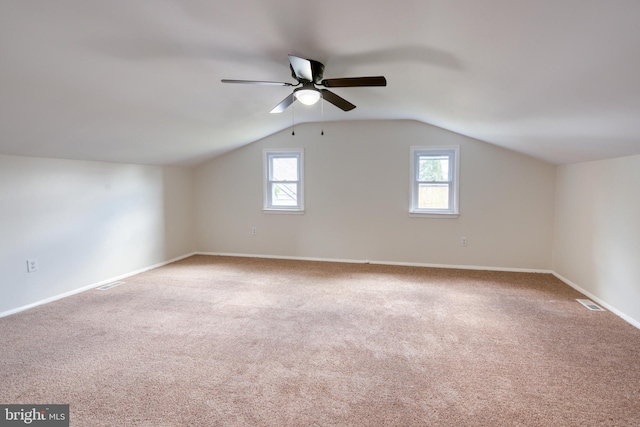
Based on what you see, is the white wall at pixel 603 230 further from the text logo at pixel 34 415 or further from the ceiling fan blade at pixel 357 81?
the text logo at pixel 34 415

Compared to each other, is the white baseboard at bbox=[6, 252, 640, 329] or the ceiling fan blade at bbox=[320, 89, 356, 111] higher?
the ceiling fan blade at bbox=[320, 89, 356, 111]

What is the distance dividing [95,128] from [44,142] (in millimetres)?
472

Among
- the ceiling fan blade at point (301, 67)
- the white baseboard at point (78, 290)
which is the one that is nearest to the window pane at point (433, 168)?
the ceiling fan blade at point (301, 67)

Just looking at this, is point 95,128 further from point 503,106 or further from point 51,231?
point 503,106

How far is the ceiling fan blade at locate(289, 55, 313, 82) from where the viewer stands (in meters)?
2.18

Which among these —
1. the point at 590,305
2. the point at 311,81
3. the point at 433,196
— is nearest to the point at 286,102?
the point at 311,81

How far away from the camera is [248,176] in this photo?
564 centimetres

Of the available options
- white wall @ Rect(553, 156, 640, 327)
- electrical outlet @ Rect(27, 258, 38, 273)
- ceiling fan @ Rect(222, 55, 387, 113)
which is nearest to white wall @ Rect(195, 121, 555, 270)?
white wall @ Rect(553, 156, 640, 327)

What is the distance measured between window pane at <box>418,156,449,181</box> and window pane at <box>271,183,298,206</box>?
206 cm

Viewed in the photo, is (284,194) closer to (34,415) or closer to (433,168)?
(433,168)

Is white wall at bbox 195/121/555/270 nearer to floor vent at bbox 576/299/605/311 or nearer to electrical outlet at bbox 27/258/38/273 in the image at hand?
floor vent at bbox 576/299/605/311

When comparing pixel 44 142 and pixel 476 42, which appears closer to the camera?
pixel 476 42

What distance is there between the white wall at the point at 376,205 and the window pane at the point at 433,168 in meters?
0.23

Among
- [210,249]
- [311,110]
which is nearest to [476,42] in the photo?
[311,110]
